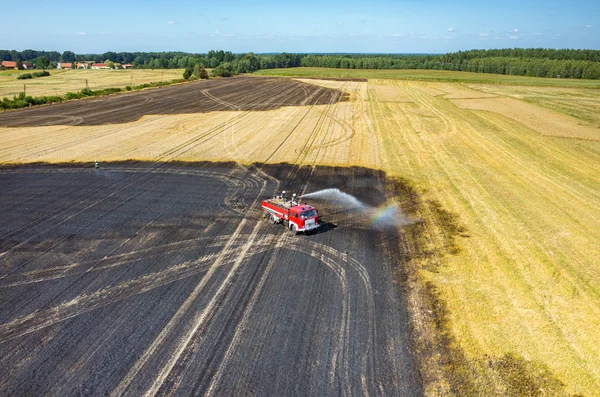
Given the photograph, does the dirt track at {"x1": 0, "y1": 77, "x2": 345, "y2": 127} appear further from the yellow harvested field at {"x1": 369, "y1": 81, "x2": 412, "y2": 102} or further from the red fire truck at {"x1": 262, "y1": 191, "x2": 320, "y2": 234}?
the red fire truck at {"x1": 262, "y1": 191, "x2": 320, "y2": 234}

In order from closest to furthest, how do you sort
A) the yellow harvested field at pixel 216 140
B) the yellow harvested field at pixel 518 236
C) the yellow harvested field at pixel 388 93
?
the yellow harvested field at pixel 518 236 → the yellow harvested field at pixel 216 140 → the yellow harvested field at pixel 388 93

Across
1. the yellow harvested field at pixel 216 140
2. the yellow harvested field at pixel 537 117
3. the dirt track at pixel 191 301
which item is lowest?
the dirt track at pixel 191 301

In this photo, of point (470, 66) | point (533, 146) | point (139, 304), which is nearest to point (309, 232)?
point (139, 304)

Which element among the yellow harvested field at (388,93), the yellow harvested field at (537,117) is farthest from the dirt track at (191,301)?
the yellow harvested field at (388,93)

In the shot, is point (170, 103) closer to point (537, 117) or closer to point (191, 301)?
point (191, 301)

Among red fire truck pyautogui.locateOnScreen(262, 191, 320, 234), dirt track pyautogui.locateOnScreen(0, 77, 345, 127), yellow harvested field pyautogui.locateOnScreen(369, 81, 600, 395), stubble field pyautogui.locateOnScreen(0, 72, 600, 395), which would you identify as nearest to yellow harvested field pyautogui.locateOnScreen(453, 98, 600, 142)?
stubble field pyautogui.locateOnScreen(0, 72, 600, 395)

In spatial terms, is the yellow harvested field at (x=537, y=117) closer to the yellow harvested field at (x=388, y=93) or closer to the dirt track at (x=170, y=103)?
the yellow harvested field at (x=388, y=93)
